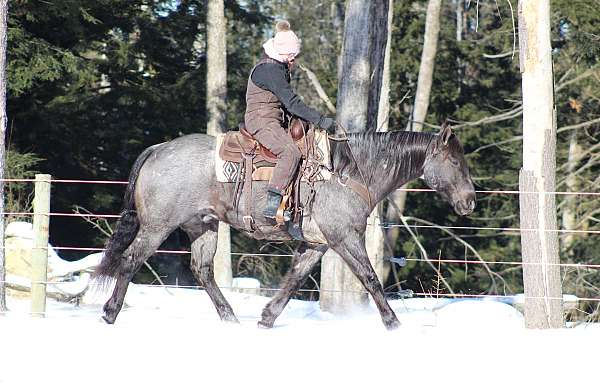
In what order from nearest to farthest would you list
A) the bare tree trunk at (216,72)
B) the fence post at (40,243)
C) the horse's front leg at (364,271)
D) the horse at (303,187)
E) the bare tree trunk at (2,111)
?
the horse's front leg at (364,271) < the horse at (303,187) < the fence post at (40,243) < the bare tree trunk at (2,111) < the bare tree trunk at (216,72)

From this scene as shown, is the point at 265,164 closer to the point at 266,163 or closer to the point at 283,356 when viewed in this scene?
the point at 266,163

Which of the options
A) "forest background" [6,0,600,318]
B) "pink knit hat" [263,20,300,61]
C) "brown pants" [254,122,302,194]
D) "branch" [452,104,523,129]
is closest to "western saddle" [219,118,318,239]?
"brown pants" [254,122,302,194]

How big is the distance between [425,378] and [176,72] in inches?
589

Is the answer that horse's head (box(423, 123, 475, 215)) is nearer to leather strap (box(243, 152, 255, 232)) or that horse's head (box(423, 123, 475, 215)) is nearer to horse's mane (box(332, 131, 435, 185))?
horse's mane (box(332, 131, 435, 185))

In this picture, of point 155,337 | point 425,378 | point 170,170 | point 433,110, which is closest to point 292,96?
point 170,170

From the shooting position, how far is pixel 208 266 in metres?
8.37

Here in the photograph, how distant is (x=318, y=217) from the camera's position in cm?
756

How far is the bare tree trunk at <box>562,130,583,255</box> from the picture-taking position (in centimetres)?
2086

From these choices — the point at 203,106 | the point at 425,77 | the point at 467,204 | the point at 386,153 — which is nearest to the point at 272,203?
Answer: the point at 386,153

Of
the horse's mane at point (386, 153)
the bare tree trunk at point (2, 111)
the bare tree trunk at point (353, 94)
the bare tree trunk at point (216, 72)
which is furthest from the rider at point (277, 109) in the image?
the bare tree trunk at point (216, 72)

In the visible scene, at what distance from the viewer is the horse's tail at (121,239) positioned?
814cm

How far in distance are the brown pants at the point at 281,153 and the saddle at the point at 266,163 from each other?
0.35 feet

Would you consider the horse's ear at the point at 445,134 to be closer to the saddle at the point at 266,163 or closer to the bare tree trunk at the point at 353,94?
the saddle at the point at 266,163

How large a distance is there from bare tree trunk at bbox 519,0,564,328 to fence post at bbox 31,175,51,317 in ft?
15.2
